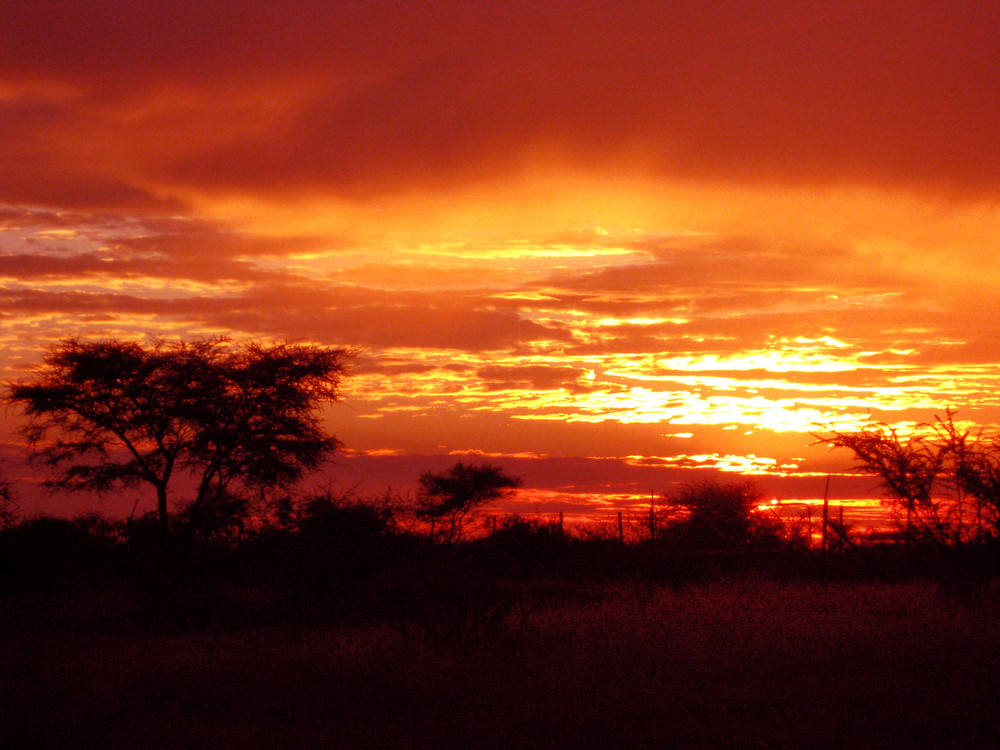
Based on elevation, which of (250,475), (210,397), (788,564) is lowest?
(788,564)

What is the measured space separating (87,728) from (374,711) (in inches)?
103

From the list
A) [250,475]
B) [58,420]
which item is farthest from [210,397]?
[58,420]

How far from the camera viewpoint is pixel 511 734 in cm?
870

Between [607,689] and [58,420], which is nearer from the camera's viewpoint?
[607,689]

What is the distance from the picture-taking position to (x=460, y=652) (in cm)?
1239

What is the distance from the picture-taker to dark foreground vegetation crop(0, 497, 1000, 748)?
8961 mm

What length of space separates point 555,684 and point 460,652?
2.24m

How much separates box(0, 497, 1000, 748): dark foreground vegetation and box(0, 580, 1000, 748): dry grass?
0.04 metres

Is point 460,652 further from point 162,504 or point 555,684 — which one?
point 162,504

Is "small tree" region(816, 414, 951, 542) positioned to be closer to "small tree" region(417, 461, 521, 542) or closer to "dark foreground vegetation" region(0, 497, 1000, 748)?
"dark foreground vegetation" region(0, 497, 1000, 748)

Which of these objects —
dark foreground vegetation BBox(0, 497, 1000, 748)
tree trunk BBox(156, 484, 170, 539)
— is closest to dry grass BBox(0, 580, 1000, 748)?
dark foreground vegetation BBox(0, 497, 1000, 748)

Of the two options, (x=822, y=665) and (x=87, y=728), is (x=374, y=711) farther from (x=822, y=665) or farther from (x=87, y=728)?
(x=822, y=665)

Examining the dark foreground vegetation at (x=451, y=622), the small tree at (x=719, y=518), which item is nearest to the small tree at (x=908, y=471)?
→ the dark foreground vegetation at (x=451, y=622)

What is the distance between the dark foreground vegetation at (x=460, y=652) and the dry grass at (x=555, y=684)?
40 millimetres
